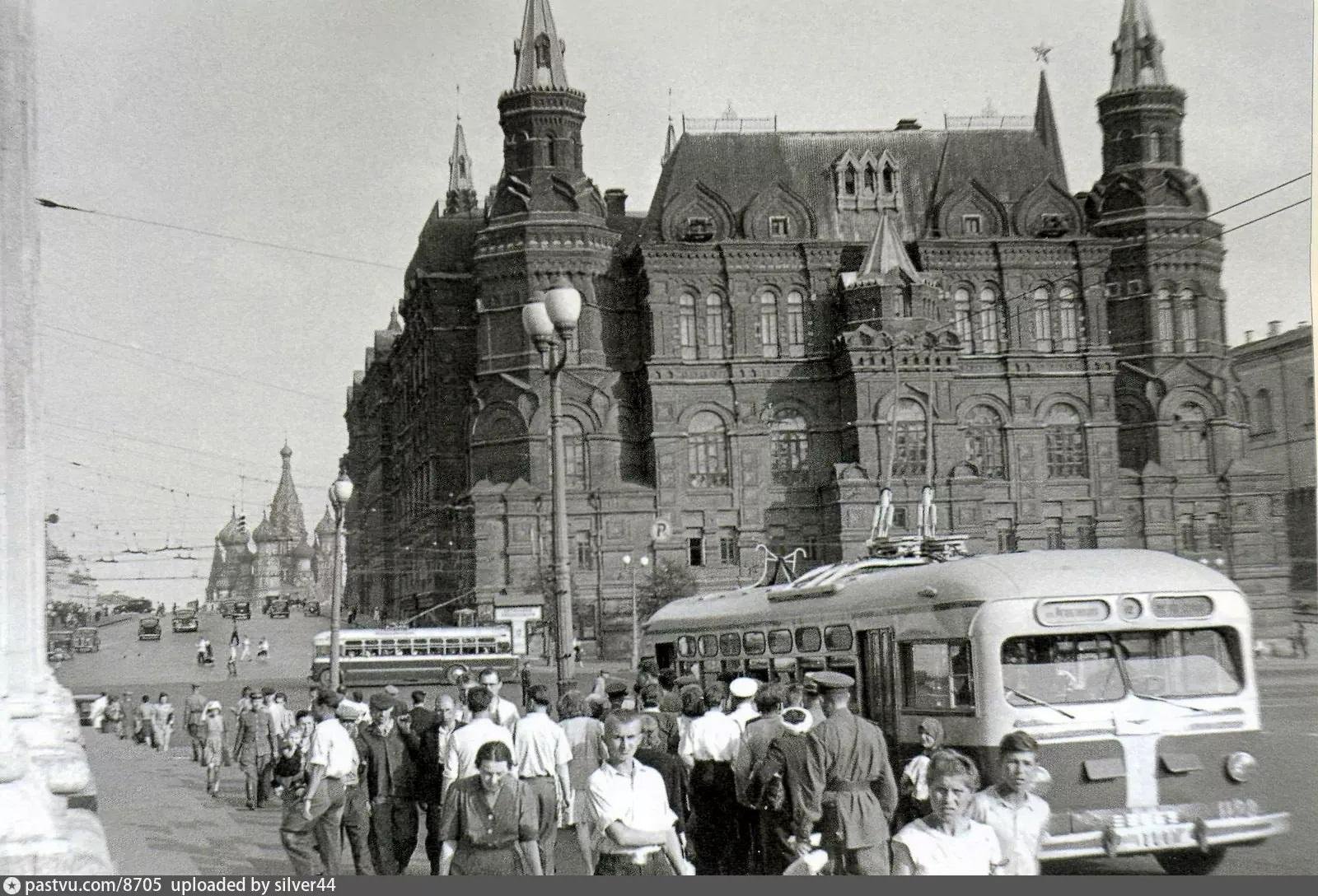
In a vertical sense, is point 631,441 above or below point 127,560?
above

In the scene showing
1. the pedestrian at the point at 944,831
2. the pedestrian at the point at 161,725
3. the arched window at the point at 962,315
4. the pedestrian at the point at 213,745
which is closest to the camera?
the pedestrian at the point at 944,831

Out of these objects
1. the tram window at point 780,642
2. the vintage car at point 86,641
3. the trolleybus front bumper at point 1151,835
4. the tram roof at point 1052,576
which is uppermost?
the tram roof at point 1052,576

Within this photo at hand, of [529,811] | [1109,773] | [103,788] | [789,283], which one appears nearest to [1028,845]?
[529,811]

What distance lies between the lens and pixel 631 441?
48.3 metres

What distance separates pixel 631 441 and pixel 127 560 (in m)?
32.0

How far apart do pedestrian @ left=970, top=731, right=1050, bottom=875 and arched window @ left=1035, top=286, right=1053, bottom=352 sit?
42690 mm

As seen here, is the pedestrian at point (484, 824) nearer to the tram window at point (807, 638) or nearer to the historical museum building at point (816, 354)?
the tram window at point (807, 638)

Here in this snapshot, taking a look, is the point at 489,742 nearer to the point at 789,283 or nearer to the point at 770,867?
the point at 770,867

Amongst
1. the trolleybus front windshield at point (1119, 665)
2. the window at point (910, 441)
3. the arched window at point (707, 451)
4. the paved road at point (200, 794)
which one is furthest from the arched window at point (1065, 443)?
the trolleybus front windshield at point (1119, 665)

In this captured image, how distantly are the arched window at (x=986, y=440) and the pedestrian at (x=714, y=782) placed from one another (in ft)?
126

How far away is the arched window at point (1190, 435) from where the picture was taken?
46.7 meters

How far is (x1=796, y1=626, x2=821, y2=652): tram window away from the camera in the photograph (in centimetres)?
1322

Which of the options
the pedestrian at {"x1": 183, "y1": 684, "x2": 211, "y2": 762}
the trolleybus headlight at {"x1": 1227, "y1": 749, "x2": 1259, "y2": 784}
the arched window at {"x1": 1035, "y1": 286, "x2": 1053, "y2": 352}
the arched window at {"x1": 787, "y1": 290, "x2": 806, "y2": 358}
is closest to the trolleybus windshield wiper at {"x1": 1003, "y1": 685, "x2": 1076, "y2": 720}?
the trolleybus headlight at {"x1": 1227, "y1": 749, "x2": 1259, "y2": 784}

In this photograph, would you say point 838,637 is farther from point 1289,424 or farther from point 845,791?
point 1289,424
